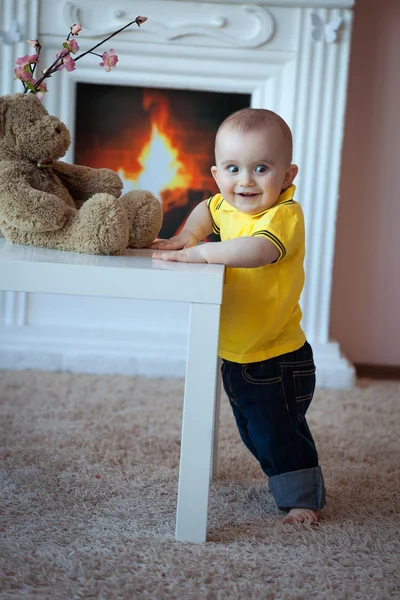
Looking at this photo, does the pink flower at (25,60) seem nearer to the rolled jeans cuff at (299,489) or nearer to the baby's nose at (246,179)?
the baby's nose at (246,179)

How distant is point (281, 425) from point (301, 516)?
0.45 feet

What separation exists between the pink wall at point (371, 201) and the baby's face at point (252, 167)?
1.14m

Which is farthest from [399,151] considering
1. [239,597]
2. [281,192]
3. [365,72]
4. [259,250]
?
[239,597]

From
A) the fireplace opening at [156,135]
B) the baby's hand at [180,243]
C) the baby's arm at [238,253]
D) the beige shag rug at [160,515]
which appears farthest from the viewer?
the fireplace opening at [156,135]

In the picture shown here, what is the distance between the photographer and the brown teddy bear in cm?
103

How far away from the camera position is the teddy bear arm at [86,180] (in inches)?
46.8

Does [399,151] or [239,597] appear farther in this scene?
[399,151]

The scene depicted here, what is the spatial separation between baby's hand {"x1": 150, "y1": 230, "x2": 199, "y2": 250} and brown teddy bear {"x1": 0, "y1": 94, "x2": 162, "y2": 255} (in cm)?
3

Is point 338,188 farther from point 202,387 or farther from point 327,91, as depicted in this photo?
point 202,387

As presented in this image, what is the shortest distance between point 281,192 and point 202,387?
0.35 m

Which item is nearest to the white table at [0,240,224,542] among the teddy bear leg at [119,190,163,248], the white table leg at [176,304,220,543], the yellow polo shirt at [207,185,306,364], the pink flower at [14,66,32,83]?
the white table leg at [176,304,220,543]

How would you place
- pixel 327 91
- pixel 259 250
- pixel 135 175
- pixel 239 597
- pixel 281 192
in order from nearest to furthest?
1. pixel 239 597
2. pixel 259 250
3. pixel 281 192
4. pixel 327 91
5. pixel 135 175

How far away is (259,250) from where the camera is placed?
983 millimetres

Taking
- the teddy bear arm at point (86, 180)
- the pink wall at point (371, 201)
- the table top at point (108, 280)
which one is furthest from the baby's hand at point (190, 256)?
the pink wall at point (371, 201)
